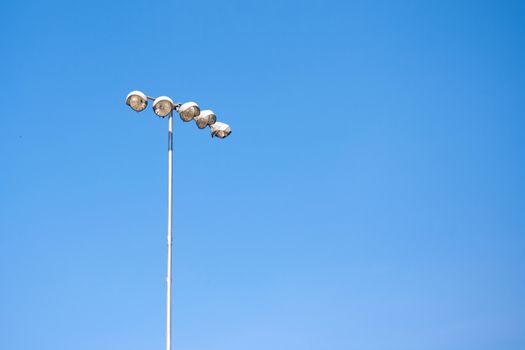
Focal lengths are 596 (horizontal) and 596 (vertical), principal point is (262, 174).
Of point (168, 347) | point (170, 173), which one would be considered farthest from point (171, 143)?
point (168, 347)

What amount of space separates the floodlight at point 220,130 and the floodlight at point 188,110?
808mm

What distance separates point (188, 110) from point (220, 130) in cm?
126

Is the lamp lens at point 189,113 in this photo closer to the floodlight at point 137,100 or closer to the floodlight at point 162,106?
the floodlight at point 162,106

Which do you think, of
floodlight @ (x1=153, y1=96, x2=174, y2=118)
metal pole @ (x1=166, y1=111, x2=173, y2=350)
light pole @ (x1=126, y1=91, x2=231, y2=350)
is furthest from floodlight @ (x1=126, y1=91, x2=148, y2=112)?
metal pole @ (x1=166, y1=111, x2=173, y2=350)

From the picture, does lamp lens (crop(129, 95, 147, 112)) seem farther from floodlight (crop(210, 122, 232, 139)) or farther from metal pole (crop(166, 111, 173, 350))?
floodlight (crop(210, 122, 232, 139))

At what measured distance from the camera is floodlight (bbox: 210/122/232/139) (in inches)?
643

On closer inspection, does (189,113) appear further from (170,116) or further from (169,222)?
(169,222)

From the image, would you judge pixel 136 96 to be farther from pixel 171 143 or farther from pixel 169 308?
pixel 169 308

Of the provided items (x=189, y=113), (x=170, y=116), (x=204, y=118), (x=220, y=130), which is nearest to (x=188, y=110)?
(x=189, y=113)

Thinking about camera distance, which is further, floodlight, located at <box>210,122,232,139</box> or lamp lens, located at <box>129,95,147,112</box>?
floodlight, located at <box>210,122,232,139</box>

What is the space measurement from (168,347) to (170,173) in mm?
4525

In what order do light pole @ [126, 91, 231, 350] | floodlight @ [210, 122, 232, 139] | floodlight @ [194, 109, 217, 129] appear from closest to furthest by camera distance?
light pole @ [126, 91, 231, 350] < floodlight @ [194, 109, 217, 129] < floodlight @ [210, 122, 232, 139]

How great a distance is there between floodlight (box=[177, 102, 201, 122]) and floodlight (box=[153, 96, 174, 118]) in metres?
0.29

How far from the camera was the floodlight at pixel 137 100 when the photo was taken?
15211mm
